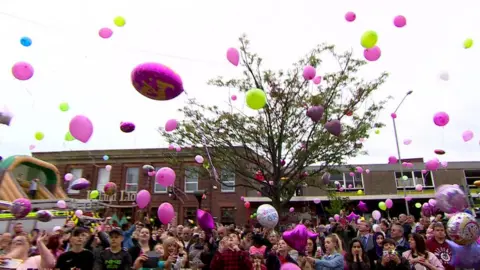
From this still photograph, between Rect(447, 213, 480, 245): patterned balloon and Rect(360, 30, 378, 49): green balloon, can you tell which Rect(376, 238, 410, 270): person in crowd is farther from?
Rect(360, 30, 378, 49): green balloon

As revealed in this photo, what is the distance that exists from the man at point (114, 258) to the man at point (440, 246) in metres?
4.48

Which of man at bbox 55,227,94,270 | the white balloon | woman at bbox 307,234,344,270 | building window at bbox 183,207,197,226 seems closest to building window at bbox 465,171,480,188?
building window at bbox 183,207,197,226

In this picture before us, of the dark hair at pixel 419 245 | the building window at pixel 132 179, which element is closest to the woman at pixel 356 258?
the dark hair at pixel 419 245

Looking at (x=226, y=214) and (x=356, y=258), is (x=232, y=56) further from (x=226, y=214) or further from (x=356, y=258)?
(x=226, y=214)

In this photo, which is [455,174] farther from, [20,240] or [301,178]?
[20,240]

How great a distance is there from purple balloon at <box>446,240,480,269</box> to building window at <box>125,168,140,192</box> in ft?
82.3

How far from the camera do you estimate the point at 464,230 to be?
4.19m

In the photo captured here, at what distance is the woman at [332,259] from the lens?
507cm

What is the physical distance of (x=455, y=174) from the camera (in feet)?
94.9

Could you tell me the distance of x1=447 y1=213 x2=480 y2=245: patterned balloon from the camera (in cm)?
419

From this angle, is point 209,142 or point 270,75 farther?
point 209,142

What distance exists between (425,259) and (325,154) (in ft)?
27.5

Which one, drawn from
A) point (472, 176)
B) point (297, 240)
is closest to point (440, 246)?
point (297, 240)

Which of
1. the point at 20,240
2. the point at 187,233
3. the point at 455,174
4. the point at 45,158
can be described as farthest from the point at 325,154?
the point at 45,158
